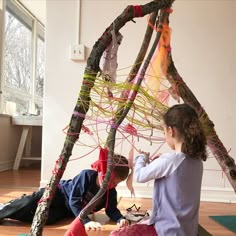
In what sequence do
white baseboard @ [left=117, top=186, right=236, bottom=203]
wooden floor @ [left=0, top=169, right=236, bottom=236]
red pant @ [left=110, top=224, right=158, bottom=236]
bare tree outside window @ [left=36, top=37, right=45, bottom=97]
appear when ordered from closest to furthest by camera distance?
red pant @ [left=110, top=224, right=158, bottom=236]
wooden floor @ [left=0, top=169, right=236, bottom=236]
white baseboard @ [left=117, top=186, right=236, bottom=203]
bare tree outside window @ [left=36, top=37, right=45, bottom=97]

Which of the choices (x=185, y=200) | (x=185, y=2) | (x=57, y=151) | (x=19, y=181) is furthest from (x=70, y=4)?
(x=185, y=200)

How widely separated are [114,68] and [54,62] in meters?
1.26

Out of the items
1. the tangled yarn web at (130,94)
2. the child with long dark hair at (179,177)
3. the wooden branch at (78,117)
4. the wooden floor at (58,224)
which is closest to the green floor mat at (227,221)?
the wooden floor at (58,224)

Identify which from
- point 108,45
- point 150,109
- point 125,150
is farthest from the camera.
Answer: point 125,150

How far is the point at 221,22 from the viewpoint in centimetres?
217

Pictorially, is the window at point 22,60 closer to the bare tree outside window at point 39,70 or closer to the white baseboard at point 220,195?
the bare tree outside window at point 39,70

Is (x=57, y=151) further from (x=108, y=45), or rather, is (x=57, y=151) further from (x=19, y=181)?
(x=108, y=45)

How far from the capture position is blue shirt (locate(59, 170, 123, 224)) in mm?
1471

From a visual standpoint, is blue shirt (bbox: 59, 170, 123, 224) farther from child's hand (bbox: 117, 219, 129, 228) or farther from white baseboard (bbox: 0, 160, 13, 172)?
white baseboard (bbox: 0, 160, 13, 172)

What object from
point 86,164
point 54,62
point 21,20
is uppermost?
point 21,20

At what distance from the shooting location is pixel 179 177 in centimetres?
103

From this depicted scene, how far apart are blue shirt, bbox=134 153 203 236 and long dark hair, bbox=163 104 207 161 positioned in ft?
0.09

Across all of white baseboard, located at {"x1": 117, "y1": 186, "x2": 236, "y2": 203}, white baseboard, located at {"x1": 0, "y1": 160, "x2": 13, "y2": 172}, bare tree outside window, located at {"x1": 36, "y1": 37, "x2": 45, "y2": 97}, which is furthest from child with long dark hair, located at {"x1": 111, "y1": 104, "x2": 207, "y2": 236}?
bare tree outside window, located at {"x1": 36, "y1": 37, "x2": 45, "y2": 97}

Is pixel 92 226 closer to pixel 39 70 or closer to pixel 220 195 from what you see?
pixel 220 195
